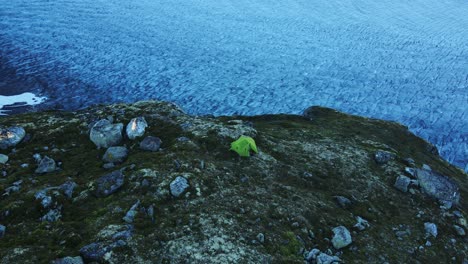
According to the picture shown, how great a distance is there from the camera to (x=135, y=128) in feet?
27.8

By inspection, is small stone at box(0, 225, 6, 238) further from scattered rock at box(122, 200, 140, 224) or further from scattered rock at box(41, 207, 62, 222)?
scattered rock at box(122, 200, 140, 224)

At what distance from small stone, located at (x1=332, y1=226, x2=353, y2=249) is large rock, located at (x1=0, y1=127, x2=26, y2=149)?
24.4 feet

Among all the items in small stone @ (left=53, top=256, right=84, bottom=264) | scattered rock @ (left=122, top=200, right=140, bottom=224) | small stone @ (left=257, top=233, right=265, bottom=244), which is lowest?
small stone @ (left=257, top=233, right=265, bottom=244)

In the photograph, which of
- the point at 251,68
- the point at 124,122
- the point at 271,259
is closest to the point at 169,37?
the point at 251,68

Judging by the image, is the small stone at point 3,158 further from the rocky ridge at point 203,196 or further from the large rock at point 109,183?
the large rock at point 109,183

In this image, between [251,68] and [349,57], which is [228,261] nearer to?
[251,68]

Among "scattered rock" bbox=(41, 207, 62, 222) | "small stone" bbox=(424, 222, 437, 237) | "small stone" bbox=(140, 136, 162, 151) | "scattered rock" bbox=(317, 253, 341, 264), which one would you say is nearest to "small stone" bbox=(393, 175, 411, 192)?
"small stone" bbox=(424, 222, 437, 237)

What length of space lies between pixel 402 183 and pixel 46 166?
802cm

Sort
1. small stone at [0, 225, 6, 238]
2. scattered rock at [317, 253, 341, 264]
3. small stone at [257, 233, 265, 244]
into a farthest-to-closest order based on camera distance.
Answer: small stone at [257, 233, 265, 244]
scattered rock at [317, 253, 341, 264]
small stone at [0, 225, 6, 238]

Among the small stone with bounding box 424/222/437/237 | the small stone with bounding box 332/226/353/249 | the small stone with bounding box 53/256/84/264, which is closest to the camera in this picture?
the small stone with bounding box 53/256/84/264

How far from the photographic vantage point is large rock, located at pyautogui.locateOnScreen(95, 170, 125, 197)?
6668 millimetres

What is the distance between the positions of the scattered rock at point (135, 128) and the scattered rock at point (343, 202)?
4.78m

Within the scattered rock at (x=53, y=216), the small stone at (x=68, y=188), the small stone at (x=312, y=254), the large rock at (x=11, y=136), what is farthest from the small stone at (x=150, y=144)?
the small stone at (x=312, y=254)

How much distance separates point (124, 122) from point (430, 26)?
31147 mm
